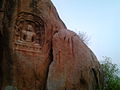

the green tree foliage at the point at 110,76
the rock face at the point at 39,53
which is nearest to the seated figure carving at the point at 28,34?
the rock face at the point at 39,53

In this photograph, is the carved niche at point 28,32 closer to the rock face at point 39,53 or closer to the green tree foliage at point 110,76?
the rock face at point 39,53

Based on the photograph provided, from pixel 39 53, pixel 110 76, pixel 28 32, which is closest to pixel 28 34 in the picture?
pixel 28 32

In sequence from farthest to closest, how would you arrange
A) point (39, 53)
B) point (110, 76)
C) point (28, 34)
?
point (110, 76) → point (28, 34) → point (39, 53)

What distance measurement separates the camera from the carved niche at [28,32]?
920cm

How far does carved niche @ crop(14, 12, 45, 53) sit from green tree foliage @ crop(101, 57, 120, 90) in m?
4.50

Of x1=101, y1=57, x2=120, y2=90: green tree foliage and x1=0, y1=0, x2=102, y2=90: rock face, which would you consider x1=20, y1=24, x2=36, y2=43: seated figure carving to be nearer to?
x1=0, y1=0, x2=102, y2=90: rock face

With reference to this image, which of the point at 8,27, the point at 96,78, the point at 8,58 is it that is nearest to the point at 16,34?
the point at 8,27

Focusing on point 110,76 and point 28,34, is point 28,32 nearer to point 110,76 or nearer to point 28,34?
point 28,34

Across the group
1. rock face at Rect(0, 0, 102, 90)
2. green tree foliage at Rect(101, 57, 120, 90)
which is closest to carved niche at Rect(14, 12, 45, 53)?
rock face at Rect(0, 0, 102, 90)

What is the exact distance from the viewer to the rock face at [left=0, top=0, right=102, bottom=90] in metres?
8.77

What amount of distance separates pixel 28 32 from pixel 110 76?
6.12 meters

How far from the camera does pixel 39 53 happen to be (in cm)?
934

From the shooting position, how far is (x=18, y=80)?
873 centimetres

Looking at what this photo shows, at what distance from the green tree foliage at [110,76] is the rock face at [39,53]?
315cm
